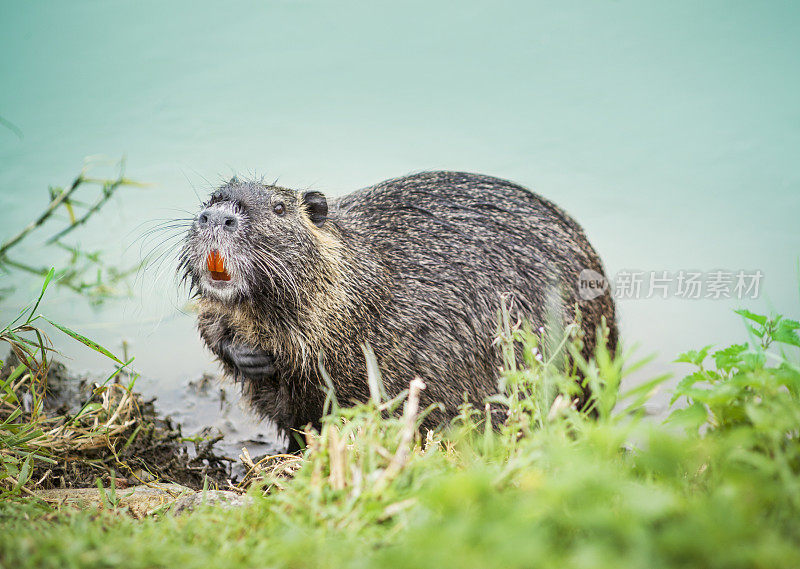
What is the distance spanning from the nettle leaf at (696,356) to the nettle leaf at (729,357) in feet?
0.13

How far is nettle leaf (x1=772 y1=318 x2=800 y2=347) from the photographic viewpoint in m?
2.17

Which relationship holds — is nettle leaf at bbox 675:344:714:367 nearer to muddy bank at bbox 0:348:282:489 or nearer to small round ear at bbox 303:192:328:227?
muddy bank at bbox 0:348:282:489

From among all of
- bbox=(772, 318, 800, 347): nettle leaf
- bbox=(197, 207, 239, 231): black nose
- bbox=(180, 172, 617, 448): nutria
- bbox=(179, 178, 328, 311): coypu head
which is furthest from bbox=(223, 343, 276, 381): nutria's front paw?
bbox=(772, 318, 800, 347): nettle leaf

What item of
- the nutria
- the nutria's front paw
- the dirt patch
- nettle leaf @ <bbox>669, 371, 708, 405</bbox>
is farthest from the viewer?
the nutria's front paw

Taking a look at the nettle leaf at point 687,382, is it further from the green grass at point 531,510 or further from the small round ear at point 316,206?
the small round ear at point 316,206

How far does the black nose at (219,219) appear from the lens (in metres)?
3.40

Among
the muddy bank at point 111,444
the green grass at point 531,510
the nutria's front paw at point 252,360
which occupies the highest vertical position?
the green grass at point 531,510

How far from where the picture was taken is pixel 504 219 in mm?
4172

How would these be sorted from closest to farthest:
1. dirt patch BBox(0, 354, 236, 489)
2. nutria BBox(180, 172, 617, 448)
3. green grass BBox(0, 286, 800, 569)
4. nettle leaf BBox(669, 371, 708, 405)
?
green grass BBox(0, 286, 800, 569), nettle leaf BBox(669, 371, 708, 405), dirt patch BBox(0, 354, 236, 489), nutria BBox(180, 172, 617, 448)

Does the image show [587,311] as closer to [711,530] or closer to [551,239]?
[551,239]

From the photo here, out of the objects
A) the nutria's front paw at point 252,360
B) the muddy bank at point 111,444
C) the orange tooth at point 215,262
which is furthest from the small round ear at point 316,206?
the muddy bank at point 111,444

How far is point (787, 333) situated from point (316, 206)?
250 cm

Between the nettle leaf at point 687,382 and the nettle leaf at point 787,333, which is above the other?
the nettle leaf at point 787,333

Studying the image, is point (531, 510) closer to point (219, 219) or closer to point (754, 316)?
point (754, 316)
